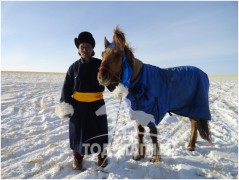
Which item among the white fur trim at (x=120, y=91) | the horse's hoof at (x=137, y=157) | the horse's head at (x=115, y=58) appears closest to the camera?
the horse's head at (x=115, y=58)

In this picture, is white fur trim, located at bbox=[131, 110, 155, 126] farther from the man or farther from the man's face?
the man's face

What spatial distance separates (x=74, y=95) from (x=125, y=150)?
5.02ft

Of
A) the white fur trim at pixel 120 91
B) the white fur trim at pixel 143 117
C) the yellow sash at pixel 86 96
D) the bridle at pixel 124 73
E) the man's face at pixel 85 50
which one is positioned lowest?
the white fur trim at pixel 143 117

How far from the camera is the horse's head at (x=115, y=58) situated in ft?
10.7

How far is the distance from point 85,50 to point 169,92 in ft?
5.31

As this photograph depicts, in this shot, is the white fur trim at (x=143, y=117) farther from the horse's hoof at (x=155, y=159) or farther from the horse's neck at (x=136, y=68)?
the horse's hoof at (x=155, y=159)

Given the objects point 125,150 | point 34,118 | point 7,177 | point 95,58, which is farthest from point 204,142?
point 34,118

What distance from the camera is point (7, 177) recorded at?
3.52m

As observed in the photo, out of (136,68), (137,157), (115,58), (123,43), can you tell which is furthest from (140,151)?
(123,43)

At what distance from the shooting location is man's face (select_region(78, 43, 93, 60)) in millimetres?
3655

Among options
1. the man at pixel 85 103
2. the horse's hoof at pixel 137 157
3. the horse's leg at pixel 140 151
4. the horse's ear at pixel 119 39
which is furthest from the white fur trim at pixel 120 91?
the horse's hoof at pixel 137 157

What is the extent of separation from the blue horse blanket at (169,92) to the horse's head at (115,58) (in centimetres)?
37

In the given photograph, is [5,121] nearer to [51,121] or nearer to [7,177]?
[51,121]

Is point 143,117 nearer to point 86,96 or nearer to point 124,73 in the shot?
point 124,73
